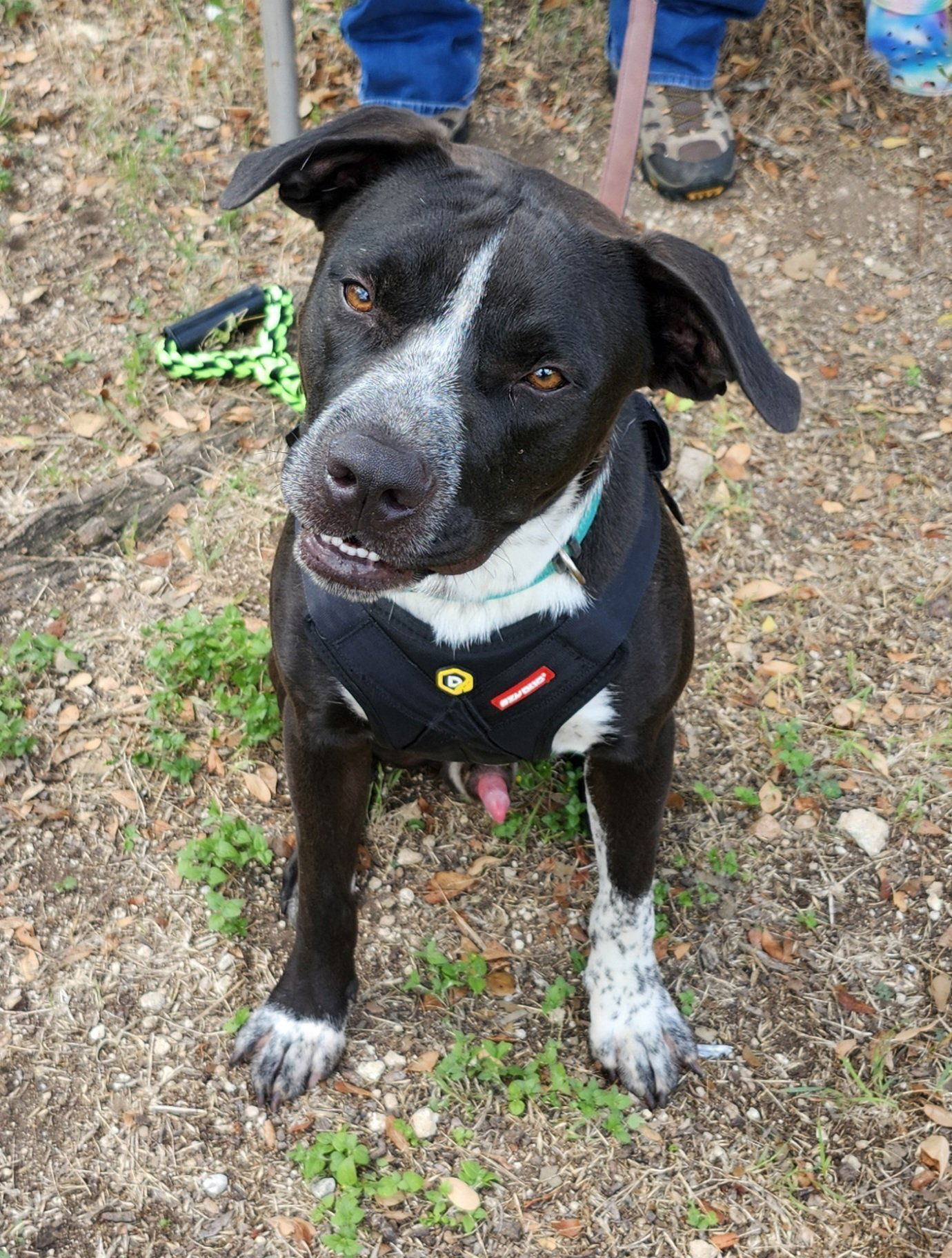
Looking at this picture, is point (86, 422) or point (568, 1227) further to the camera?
point (86, 422)

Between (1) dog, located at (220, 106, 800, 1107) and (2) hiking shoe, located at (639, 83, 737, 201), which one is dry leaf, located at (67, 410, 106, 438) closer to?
(1) dog, located at (220, 106, 800, 1107)

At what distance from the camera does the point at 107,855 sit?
140 inches

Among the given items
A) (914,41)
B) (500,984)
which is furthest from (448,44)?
(500,984)

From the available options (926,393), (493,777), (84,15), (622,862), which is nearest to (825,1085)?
(622,862)

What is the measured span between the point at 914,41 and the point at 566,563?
417cm

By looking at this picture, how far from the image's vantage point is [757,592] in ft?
14.1

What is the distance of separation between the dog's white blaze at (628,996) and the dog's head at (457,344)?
42.1 inches

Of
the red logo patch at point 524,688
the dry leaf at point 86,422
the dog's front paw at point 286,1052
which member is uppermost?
the red logo patch at point 524,688

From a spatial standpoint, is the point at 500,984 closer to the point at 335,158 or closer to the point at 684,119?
the point at 335,158

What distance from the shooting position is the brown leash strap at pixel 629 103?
2.95m

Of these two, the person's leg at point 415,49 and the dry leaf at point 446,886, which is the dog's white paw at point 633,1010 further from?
the person's leg at point 415,49

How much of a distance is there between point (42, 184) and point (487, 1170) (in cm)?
438

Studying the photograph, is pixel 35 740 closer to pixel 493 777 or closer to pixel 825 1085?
pixel 493 777

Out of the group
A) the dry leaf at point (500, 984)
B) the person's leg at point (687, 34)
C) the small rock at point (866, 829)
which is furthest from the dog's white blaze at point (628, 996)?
the person's leg at point (687, 34)
